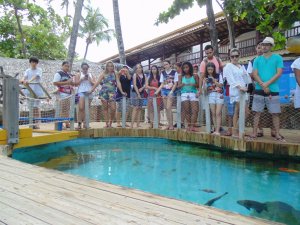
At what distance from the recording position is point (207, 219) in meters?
1.76

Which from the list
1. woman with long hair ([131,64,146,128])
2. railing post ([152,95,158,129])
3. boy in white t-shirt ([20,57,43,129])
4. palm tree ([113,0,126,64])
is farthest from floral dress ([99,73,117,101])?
palm tree ([113,0,126,64])

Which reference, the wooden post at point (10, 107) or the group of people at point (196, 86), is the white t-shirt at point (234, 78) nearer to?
the group of people at point (196, 86)

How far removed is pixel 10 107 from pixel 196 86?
11.7ft

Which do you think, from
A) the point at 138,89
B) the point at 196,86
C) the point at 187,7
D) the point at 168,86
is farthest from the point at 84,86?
the point at 187,7

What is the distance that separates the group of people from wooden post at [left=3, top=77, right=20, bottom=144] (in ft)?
3.54

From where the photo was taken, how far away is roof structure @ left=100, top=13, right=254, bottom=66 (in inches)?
541

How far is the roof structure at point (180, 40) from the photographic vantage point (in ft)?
45.1

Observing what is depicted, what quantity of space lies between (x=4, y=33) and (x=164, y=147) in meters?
14.5

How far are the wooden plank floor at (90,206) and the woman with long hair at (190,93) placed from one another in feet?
12.4

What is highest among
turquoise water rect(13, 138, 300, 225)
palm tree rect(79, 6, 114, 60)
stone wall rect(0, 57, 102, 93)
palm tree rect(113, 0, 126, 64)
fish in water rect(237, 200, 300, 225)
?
palm tree rect(79, 6, 114, 60)

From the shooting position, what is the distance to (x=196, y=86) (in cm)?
621

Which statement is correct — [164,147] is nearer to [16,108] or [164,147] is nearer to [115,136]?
[115,136]

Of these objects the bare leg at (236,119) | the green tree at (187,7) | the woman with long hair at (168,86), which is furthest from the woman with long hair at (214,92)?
the green tree at (187,7)

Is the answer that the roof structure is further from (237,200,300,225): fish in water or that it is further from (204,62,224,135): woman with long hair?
(237,200,300,225): fish in water
